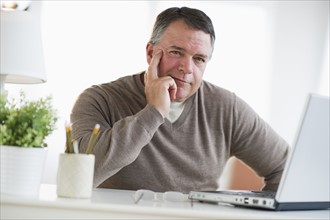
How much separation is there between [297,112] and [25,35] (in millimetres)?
Result: 3500

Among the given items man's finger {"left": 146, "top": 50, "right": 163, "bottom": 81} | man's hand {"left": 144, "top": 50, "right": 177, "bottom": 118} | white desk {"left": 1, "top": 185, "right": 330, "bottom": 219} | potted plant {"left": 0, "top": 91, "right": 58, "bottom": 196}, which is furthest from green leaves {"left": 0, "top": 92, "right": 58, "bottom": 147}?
man's finger {"left": 146, "top": 50, "right": 163, "bottom": 81}

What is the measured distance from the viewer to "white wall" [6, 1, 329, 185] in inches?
190

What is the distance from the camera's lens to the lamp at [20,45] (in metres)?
1.84

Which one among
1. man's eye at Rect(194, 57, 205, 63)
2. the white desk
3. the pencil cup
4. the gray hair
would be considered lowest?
the white desk

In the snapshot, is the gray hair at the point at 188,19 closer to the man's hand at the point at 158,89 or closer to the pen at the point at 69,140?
the man's hand at the point at 158,89

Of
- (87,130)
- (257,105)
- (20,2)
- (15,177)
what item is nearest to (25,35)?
(87,130)

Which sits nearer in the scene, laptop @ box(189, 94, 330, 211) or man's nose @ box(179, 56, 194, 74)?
laptop @ box(189, 94, 330, 211)

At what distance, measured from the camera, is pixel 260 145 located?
251 centimetres

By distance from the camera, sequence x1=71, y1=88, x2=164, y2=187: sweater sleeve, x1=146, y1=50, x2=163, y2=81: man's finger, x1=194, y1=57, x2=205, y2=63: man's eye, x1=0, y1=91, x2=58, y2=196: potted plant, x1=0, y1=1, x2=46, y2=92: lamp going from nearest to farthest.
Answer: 1. x1=0, y1=91, x2=58, y2=196: potted plant
2. x1=0, y1=1, x2=46, y2=92: lamp
3. x1=71, y1=88, x2=164, y2=187: sweater sleeve
4. x1=146, y1=50, x2=163, y2=81: man's finger
5. x1=194, y1=57, x2=205, y2=63: man's eye

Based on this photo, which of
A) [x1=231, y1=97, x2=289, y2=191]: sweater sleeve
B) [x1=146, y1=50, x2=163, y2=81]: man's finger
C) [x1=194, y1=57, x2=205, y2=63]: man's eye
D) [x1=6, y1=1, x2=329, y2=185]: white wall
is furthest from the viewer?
Answer: [x1=6, y1=1, x2=329, y2=185]: white wall

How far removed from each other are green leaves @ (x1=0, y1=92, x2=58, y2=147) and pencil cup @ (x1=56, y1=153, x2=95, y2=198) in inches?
2.9

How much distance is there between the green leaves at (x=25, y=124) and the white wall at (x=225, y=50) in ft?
11.2

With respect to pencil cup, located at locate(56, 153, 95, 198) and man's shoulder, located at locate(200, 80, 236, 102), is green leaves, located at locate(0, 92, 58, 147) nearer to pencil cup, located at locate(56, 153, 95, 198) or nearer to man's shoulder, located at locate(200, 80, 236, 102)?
pencil cup, located at locate(56, 153, 95, 198)

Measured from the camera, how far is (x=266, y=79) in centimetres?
505
